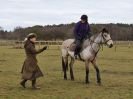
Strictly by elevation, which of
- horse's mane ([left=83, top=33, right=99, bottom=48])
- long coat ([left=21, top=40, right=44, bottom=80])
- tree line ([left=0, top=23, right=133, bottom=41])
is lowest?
tree line ([left=0, top=23, right=133, bottom=41])

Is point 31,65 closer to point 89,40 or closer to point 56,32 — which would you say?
point 89,40

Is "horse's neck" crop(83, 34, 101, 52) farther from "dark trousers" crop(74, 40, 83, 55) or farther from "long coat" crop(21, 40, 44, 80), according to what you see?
"long coat" crop(21, 40, 44, 80)

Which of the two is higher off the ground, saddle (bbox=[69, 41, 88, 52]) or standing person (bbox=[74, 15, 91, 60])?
standing person (bbox=[74, 15, 91, 60])

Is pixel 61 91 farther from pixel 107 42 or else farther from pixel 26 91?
pixel 107 42

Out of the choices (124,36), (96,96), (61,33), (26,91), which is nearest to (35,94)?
(26,91)

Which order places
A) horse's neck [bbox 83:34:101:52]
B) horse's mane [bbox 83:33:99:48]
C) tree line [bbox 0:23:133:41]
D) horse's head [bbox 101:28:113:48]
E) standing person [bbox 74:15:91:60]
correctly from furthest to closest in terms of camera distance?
tree line [bbox 0:23:133:41] < standing person [bbox 74:15:91:60] < horse's mane [bbox 83:33:99:48] < horse's neck [bbox 83:34:101:52] < horse's head [bbox 101:28:113:48]

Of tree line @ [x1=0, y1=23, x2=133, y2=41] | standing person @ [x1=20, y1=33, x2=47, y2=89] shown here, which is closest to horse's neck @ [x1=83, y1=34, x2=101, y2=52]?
standing person @ [x1=20, y1=33, x2=47, y2=89]

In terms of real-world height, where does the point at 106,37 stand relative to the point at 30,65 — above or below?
above

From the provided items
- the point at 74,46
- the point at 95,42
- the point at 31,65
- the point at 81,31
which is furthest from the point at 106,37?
the point at 31,65

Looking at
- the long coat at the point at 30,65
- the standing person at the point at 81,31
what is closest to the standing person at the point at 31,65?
the long coat at the point at 30,65

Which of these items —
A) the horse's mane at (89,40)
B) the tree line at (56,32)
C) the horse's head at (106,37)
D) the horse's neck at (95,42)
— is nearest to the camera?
the horse's head at (106,37)

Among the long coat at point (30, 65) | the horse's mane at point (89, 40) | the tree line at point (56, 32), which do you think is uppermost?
the horse's mane at point (89, 40)

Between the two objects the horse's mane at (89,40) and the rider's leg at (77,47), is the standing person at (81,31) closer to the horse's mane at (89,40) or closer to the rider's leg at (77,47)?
the rider's leg at (77,47)

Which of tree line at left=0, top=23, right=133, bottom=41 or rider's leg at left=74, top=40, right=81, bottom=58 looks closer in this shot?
rider's leg at left=74, top=40, right=81, bottom=58
